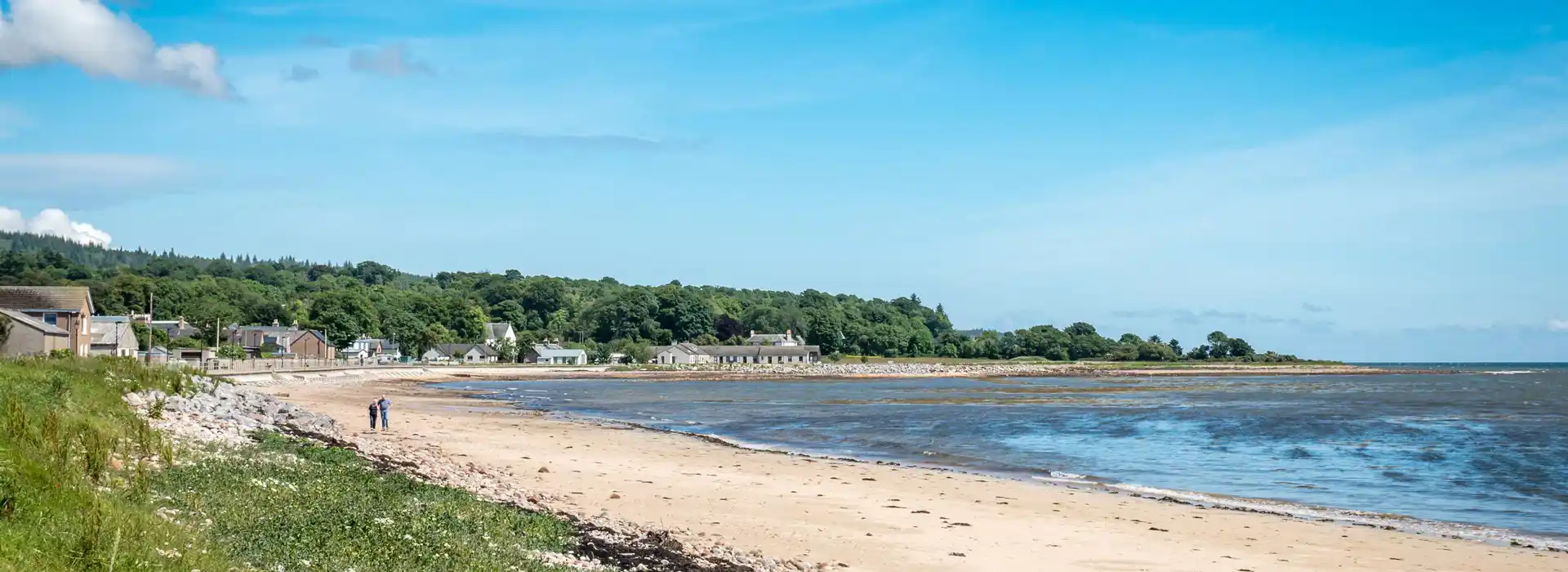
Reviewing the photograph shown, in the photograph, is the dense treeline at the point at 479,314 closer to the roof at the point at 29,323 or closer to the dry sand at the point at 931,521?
the roof at the point at 29,323

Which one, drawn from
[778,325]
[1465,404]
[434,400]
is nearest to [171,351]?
[434,400]

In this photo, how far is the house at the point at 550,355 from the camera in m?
145

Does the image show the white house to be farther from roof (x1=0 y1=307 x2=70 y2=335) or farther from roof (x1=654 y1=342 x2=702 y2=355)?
roof (x1=0 y1=307 x2=70 y2=335)

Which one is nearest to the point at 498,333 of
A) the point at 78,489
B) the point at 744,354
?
the point at 744,354

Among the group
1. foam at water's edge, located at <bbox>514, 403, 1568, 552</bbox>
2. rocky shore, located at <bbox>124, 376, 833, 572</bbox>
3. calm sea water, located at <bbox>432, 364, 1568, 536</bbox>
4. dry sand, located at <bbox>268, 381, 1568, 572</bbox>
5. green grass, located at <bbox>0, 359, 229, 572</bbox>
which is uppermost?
green grass, located at <bbox>0, 359, 229, 572</bbox>

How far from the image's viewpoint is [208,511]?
10.8m

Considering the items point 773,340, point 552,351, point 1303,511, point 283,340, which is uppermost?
point 773,340

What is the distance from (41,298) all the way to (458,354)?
86.9 metres

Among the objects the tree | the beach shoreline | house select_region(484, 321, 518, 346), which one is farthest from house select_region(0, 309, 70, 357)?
the tree

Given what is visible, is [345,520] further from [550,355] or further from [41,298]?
[550,355]

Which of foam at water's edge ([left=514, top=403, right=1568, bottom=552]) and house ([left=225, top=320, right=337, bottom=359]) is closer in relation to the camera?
foam at water's edge ([left=514, top=403, right=1568, bottom=552])

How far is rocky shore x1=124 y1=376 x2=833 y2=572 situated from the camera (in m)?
12.2

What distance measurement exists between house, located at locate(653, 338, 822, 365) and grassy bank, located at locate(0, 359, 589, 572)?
140934mm

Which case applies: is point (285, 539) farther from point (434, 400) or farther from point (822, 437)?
point (434, 400)
